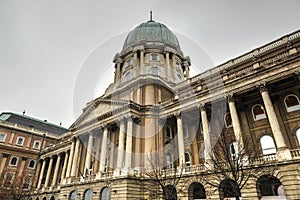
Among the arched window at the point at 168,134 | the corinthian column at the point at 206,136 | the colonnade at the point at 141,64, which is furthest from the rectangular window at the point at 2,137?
the corinthian column at the point at 206,136

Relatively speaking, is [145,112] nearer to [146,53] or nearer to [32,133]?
[146,53]

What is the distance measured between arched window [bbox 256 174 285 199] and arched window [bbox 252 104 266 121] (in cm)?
698

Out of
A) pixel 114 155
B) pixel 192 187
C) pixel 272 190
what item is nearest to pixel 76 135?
pixel 114 155

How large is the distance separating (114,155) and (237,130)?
1601 cm

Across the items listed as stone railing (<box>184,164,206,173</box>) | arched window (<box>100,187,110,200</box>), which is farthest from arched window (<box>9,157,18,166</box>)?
stone railing (<box>184,164,206,173</box>)

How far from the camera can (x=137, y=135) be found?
84.6 ft

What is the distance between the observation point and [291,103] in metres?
20.9

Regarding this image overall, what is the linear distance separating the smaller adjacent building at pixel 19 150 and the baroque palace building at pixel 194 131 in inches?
32.9

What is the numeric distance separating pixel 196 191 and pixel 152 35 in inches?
1298

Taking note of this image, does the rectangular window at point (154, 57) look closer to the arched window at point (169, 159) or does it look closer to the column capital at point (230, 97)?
the arched window at point (169, 159)

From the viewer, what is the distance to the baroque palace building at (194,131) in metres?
17.9

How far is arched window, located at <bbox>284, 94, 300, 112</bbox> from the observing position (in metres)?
20.6

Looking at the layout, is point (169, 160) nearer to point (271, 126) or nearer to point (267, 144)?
point (267, 144)

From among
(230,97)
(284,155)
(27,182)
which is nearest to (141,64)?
(230,97)
